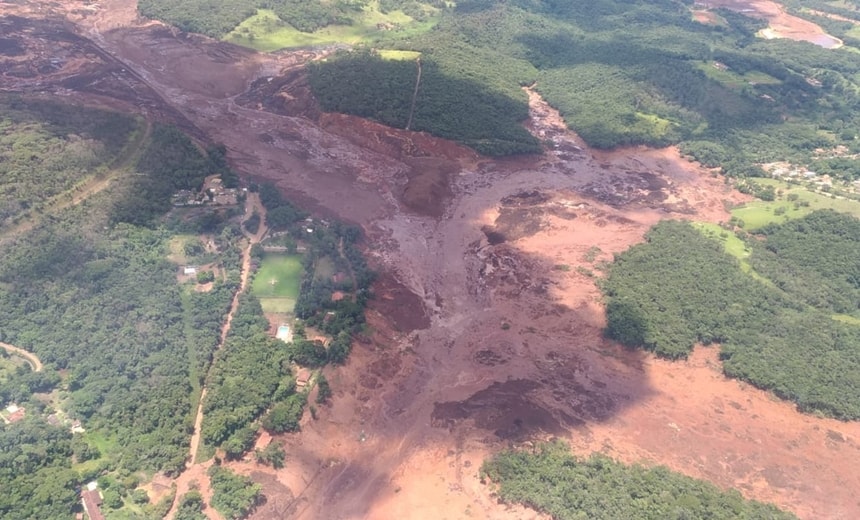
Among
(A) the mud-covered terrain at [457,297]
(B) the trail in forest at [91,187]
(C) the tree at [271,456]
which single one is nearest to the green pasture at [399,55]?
(A) the mud-covered terrain at [457,297]

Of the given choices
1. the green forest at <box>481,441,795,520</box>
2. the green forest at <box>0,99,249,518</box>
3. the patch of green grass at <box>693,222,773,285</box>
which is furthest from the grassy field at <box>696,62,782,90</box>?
the green forest at <box>0,99,249,518</box>

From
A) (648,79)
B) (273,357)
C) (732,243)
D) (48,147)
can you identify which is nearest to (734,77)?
(648,79)

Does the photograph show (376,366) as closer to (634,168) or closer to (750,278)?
(750,278)

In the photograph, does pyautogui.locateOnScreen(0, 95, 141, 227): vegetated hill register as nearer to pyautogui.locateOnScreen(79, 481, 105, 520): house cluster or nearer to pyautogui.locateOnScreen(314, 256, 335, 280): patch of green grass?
pyautogui.locateOnScreen(314, 256, 335, 280): patch of green grass

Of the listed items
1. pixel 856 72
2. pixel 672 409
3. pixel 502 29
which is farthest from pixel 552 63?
pixel 672 409

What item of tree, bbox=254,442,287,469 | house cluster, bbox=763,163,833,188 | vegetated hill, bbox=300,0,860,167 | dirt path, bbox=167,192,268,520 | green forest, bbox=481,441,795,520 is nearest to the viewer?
green forest, bbox=481,441,795,520
